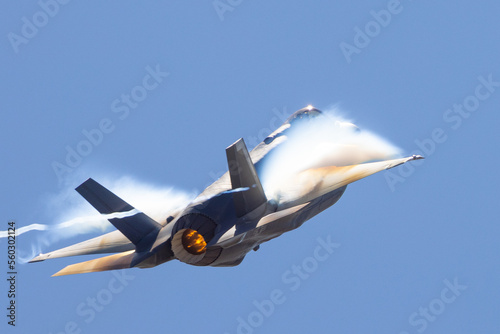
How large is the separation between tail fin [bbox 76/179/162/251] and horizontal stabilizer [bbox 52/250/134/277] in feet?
2.40

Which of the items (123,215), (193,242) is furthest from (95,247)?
(193,242)

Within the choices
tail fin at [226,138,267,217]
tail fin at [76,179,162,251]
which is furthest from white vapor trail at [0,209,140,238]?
tail fin at [226,138,267,217]

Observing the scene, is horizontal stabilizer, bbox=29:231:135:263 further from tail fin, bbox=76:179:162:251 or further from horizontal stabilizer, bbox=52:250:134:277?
tail fin, bbox=76:179:162:251

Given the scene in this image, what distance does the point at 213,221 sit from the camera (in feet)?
124

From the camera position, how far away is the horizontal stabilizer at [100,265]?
1476 inches

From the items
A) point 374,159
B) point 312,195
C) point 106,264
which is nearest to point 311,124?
point 374,159

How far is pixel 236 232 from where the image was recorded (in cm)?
3662

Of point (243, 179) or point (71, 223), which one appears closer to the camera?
point (243, 179)

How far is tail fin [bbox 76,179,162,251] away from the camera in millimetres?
36969

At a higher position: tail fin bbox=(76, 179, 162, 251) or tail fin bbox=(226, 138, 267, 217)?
tail fin bbox=(76, 179, 162, 251)

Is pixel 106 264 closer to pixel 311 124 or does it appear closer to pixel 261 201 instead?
pixel 261 201

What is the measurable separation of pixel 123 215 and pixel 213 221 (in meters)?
3.44

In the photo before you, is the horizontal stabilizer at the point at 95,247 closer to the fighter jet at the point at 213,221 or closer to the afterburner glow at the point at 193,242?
the fighter jet at the point at 213,221

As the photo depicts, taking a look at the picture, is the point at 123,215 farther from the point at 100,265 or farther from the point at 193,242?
the point at 193,242
